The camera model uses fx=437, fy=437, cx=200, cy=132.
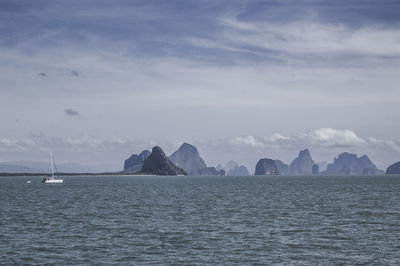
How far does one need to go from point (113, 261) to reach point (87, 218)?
31403 mm

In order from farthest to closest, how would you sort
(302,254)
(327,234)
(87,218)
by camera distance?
1. (87,218)
2. (327,234)
3. (302,254)

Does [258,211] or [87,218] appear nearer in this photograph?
[87,218]

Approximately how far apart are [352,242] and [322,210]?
34352mm

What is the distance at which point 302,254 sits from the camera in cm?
4084

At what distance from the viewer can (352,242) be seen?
154 ft

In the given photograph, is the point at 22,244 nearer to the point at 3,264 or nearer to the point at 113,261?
the point at 3,264

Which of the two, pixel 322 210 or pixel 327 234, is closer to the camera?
pixel 327 234

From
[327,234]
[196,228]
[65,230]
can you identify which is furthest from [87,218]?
[327,234]

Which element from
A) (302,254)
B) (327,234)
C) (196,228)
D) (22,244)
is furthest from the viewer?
(196,228)

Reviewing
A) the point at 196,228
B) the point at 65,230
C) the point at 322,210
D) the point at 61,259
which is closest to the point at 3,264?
the point at 61,259

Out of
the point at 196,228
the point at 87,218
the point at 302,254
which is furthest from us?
the point at 87,218

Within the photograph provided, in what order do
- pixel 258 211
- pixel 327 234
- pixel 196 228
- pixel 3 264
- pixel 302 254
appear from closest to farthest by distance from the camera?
pixel 3 264, pixel 302 254, pixel 327 234, pixel 196 228, pixel 258 211

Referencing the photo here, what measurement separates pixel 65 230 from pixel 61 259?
1710 cm

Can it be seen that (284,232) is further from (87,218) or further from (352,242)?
(87,218)
